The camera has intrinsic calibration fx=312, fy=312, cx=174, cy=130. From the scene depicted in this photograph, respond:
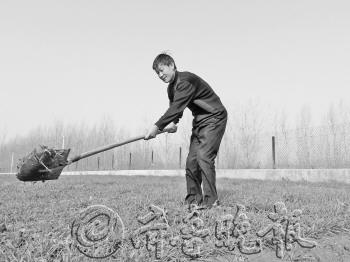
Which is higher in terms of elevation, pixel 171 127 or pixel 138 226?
pixel 171 127

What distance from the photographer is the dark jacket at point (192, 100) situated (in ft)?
11.6

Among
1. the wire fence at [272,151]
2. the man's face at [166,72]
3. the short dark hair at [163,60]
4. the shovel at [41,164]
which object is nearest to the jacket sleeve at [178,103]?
the man's face at [166,72]

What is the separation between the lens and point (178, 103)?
3.56 meters

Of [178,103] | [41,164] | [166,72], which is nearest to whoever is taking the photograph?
[41,164]

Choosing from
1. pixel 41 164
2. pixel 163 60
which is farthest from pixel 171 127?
pixel 41 164

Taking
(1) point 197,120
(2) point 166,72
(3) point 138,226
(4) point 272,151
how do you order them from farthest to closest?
(4) point 272,151 < (1) point 197,120 < (2) point 166,72 < (3) point 138,226

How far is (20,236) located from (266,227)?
1.95m

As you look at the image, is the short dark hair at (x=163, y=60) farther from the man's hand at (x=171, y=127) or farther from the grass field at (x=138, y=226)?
the grass field at (x=138, y=226)

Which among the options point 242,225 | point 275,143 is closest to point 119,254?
point 242,225

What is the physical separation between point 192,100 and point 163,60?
1.91 feet

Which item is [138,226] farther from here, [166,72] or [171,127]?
[166,72]

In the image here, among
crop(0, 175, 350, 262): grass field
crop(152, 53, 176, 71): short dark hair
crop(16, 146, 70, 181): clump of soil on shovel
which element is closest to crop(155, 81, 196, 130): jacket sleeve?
crop(152, 53, 176, 71): short dark hair

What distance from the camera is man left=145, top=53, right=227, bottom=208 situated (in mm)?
3539

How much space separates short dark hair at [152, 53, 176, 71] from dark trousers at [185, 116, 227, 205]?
2.78 feet
